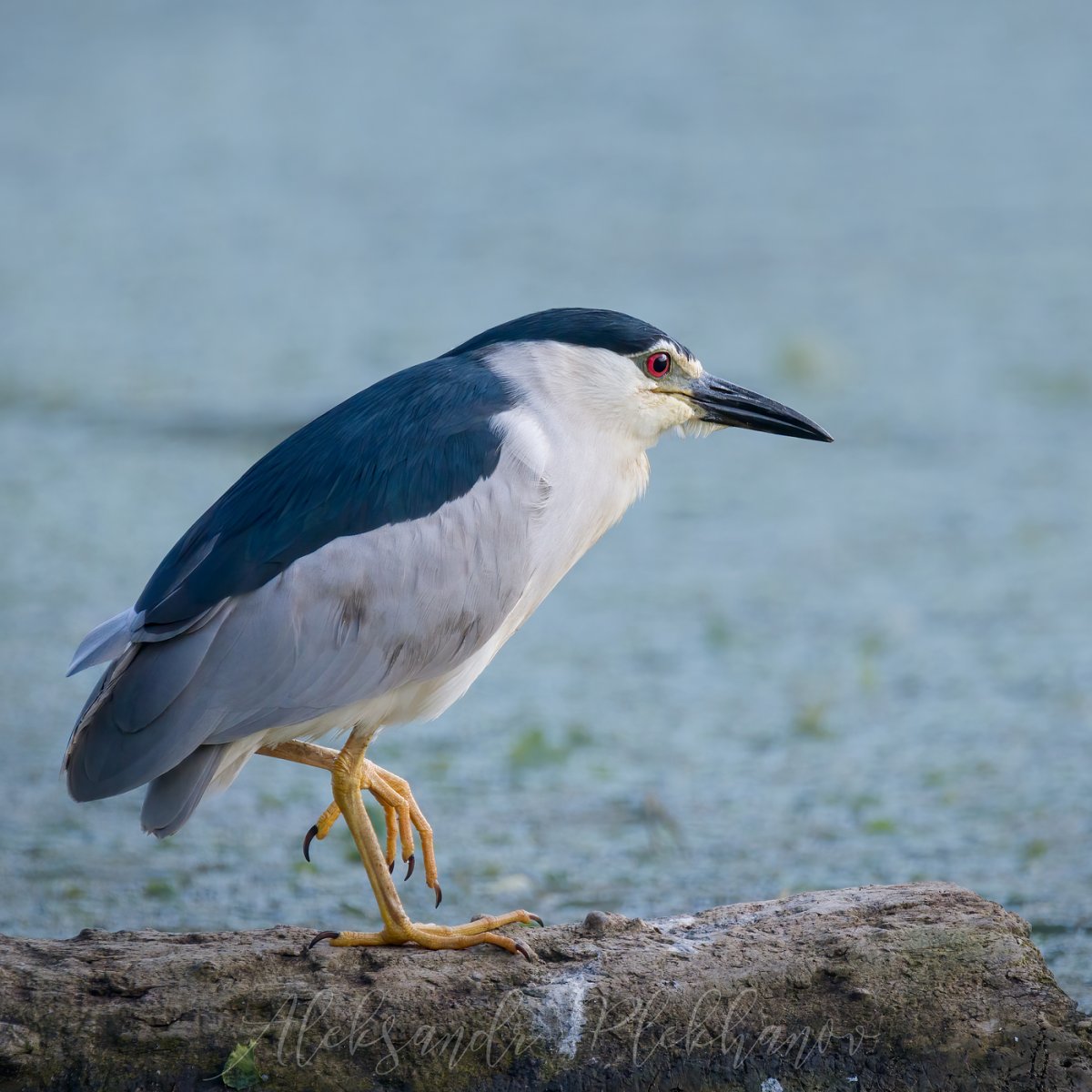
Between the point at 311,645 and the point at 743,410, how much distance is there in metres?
1.13

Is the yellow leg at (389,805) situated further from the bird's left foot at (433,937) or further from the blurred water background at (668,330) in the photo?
the blurred water background at (668,330)

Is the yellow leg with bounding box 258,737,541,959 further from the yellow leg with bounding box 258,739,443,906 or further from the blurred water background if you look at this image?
the blurred water background

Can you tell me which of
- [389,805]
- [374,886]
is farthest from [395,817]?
[374,886]

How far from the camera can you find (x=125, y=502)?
314 inches

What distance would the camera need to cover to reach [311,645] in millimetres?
3467

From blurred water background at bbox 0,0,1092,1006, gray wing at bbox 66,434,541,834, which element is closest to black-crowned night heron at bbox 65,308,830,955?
gray wing at bbox 66,434,541,834

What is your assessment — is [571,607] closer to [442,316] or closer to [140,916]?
[140,916]

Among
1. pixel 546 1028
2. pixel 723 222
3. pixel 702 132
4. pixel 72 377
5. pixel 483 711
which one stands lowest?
pixel 546 1028

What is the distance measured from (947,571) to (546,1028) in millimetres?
4446

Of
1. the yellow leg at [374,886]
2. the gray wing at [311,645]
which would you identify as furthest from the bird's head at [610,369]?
the yellow leg at [374,886]

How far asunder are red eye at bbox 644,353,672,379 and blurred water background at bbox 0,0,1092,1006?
156 centimetres

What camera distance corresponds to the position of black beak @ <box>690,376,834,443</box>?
3.84m

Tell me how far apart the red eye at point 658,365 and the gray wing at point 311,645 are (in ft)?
1.28

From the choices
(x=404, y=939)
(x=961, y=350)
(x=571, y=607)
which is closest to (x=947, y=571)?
(x=571, y=607)
